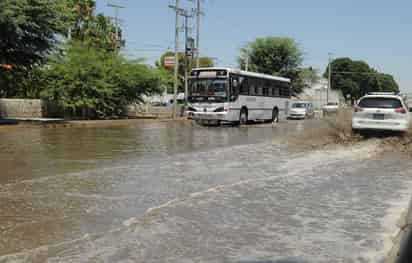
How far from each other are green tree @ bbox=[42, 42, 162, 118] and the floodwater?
59.0ft

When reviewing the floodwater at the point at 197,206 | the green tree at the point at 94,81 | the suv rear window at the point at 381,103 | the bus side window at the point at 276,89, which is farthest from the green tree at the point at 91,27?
the floodwater at the point at 197,206

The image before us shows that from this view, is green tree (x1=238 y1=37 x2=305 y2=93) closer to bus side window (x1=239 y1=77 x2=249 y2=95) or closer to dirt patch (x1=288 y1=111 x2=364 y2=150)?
bus side window (x1=239 y1=77 x2=249 y2=95)

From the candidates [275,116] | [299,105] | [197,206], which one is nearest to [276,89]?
[275,116]

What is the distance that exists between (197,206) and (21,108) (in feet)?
92.0

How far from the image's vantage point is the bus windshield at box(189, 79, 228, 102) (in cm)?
2794

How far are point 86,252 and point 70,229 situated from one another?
998 millimetres

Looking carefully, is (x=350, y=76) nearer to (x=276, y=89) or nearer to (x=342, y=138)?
(x=276, y=89)

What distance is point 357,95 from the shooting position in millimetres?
119750

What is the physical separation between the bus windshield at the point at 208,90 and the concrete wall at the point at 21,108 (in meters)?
11.3

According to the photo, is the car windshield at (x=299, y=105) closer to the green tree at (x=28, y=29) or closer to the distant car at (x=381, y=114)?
the green tree at (x=28, y=29)

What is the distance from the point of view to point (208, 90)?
2812 cm

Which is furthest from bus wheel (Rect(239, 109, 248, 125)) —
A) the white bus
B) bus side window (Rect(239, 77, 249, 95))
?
bus side window (Rect(239, 77, 249, 95))

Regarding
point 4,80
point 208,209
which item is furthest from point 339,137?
point 4,80

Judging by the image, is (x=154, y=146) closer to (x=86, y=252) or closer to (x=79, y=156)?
(x=79, y=156)
